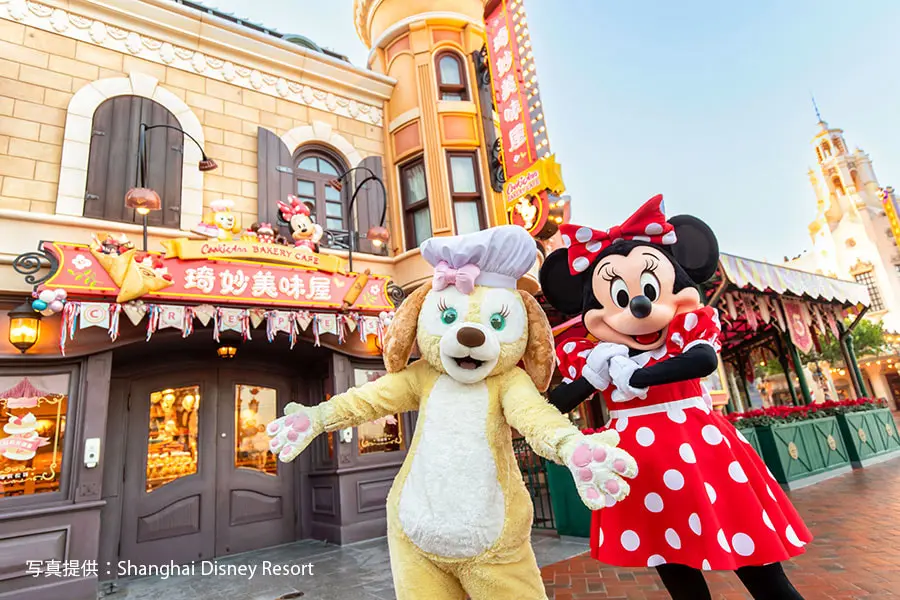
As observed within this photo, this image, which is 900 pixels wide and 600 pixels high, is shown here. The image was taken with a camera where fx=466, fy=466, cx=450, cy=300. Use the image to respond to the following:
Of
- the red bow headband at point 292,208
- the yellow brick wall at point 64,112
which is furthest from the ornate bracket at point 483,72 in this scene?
the red bow headband at point 292,208

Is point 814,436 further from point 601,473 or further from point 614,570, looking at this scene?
point 601,473

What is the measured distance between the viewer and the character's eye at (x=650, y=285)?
7.40 ft

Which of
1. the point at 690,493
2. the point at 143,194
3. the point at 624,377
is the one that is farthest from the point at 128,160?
the point at 690,493

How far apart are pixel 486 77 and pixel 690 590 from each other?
8677 millimetres

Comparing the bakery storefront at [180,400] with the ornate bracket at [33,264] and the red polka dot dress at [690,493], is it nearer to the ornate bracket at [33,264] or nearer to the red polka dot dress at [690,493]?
the ornate bracket at [33,264]

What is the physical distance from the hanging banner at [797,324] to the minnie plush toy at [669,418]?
8307 millimetres

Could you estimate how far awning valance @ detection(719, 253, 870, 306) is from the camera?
22.3 ft

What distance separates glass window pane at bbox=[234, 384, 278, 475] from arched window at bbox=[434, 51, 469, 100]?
237 inches

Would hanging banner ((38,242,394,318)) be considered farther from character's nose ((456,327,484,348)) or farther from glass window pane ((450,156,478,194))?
character's nose ((456,327,484,348))

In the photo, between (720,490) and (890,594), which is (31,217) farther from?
(890,594)

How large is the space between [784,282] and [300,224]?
303 inches

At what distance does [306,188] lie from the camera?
7637 millimetres

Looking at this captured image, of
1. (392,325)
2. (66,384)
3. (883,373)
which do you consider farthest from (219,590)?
(883,373)

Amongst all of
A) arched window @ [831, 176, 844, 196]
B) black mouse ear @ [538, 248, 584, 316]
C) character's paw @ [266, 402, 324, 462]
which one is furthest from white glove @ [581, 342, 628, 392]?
arched window @ [831, 176, 844, 196]
